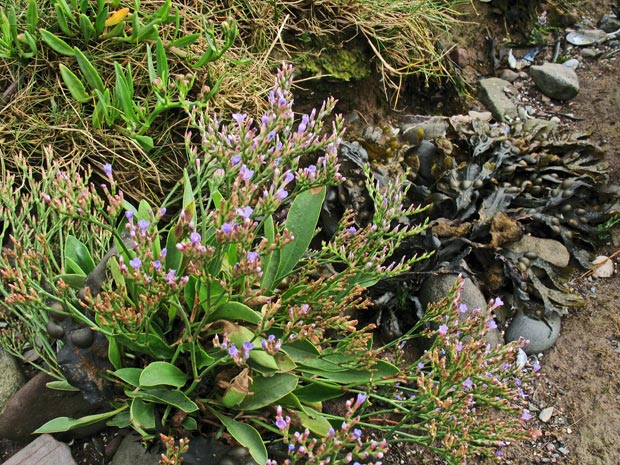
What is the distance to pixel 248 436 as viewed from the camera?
203 cm

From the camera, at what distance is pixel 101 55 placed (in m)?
2.99

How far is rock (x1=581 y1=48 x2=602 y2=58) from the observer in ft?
15.1

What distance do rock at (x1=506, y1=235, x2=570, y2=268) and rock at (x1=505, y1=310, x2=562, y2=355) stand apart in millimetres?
342

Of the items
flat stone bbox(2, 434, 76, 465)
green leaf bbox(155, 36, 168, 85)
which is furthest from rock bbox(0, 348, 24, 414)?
green leaf bbox(155, 36, 168, 85)

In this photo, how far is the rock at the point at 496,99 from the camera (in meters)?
4.06

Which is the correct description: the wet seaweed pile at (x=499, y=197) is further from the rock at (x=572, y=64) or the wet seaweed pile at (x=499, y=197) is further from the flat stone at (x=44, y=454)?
the flat stone at (x=44, y=454)

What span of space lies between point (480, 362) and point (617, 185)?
6.91ft

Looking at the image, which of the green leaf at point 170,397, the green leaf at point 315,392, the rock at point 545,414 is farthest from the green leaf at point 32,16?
the rock at point 545,414

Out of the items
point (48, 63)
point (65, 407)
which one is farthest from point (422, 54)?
point (65, 407)

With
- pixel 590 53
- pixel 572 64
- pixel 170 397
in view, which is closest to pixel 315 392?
pixel 170 397

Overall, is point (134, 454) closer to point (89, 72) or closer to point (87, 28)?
point (89, 72)

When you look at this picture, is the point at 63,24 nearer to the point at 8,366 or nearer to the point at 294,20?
the point at 294,20

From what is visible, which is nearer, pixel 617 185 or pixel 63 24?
pixel 63 24

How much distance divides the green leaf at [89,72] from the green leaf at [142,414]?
1.57m
